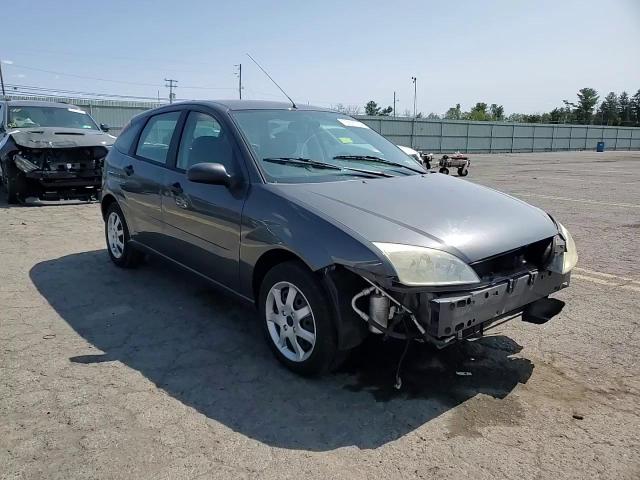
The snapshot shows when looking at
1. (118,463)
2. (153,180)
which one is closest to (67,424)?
(118,463)

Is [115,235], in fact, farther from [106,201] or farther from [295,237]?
[295,237]

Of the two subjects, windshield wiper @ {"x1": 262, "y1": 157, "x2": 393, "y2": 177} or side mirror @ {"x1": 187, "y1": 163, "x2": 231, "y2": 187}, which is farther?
windshield wiper @ {"x1": 262, "y1": 157, "x2": 393, "y2": 177}

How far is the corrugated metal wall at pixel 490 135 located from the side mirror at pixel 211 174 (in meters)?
25.9

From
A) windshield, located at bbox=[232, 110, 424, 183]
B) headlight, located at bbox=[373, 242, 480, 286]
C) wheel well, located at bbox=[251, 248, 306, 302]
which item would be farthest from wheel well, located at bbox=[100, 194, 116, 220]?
headlight, located at bbox=[373, 242, 480, 286]

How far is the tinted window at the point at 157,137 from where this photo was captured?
4.50 metres

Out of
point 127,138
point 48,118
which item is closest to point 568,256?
point 127,138

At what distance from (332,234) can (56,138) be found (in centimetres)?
805

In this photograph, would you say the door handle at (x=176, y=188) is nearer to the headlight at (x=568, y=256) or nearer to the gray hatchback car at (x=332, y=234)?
the gray hatchback car at (x=332, y=234)

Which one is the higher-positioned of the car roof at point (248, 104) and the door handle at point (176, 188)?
the car roof at point (248, 104)

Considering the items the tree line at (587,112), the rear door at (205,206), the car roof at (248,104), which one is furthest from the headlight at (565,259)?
the tree line at (587,112)

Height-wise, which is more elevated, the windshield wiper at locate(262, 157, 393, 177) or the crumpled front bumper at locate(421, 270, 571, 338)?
the windshield wiper at locate(262, 157, 393, 177)

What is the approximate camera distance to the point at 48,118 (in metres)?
10.2

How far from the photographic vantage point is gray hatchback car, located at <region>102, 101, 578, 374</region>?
2.74m

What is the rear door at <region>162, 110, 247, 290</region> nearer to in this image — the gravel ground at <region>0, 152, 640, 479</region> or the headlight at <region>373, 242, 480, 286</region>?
the gravel ground at <region>0, 152, 640, 479</region>
